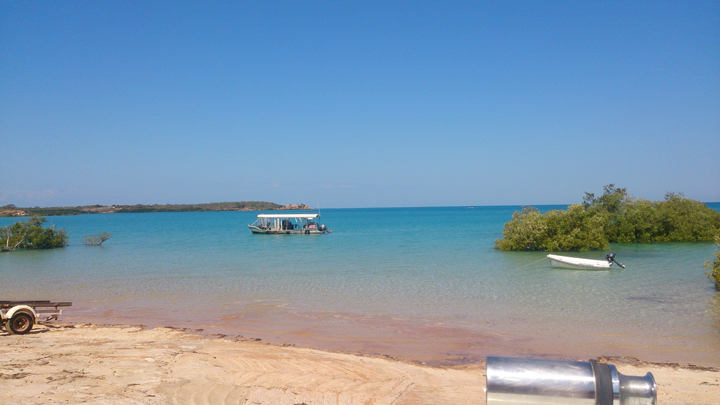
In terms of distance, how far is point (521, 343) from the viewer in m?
9.73

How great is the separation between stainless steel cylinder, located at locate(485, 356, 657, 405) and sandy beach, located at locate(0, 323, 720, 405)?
491 centimetres

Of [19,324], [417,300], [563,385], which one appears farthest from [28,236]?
[563,385]

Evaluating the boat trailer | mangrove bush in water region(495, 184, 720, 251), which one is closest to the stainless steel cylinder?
the boat trailer

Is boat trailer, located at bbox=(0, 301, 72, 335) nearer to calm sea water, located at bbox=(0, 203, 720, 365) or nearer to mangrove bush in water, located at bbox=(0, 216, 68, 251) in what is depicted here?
calm sea water, located at bbox=(0, 203, 720, 365)

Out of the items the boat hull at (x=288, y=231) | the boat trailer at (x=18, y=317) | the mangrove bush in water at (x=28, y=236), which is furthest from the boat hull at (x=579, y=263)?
the mangrove bush in water at (x=28, y=236)

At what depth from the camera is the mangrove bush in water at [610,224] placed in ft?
90.9

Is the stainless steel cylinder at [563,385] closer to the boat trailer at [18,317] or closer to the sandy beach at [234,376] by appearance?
the sandy beach at [234,376]

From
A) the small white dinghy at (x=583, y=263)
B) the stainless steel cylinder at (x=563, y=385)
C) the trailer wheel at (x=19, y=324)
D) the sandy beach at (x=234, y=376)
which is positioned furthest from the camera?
the small white dinghy at (x=583, y=263)

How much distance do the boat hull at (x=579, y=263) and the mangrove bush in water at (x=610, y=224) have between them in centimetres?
639

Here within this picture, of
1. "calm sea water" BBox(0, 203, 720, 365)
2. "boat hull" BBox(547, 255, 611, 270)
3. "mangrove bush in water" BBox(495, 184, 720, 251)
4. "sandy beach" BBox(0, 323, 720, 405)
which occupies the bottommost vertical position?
"calm sea water" BBox(0, 203, 720, 365)

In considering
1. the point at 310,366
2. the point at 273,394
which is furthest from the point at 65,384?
the point at 310,366

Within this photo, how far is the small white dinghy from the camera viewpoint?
2030cm

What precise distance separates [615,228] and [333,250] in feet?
62.9

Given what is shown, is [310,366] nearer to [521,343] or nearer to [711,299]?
[521,343]
